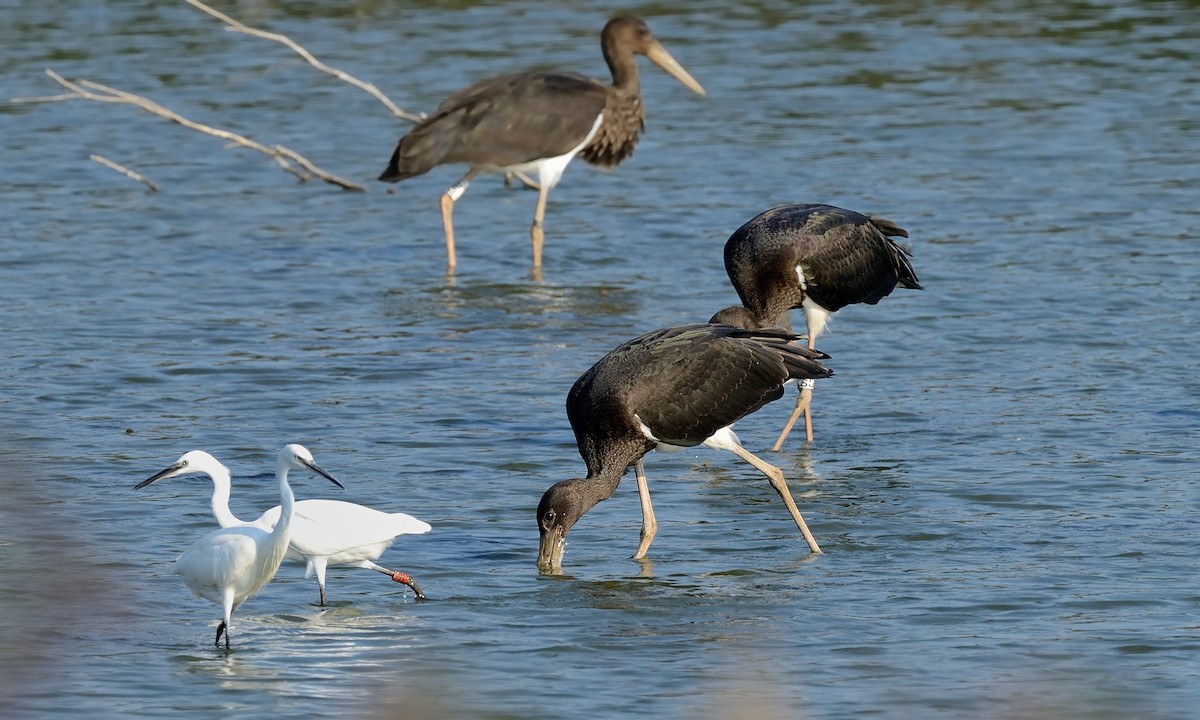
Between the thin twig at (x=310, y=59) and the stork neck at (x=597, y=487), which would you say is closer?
the stork neck at (x=597, y=487)

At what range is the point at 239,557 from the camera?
7.66 m

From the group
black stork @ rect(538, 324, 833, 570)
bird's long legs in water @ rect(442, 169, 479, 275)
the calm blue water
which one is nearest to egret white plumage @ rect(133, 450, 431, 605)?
the calm blue water

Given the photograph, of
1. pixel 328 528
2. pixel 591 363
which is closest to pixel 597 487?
pixel 328 528

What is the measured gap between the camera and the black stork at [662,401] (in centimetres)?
894

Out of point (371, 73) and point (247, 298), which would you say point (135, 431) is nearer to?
point (247, 298)

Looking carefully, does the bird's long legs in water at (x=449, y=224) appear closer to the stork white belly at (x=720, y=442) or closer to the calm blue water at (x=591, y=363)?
the calm blue water at (x=591, y=363)

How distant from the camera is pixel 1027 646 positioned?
25.6ft

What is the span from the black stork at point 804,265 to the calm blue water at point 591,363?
637 millimetres

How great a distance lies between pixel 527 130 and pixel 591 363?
374 centimetres

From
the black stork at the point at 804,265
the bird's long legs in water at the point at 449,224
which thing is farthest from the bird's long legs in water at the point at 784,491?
the bird's long legs in water at the point at 449,224

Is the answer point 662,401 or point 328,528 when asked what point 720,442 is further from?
point 328,528

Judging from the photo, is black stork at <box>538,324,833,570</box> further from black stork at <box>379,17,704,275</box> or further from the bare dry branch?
the bare dry branch

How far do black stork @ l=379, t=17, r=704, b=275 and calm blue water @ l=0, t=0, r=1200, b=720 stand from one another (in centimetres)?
68

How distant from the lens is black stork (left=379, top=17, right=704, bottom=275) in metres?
15.6
